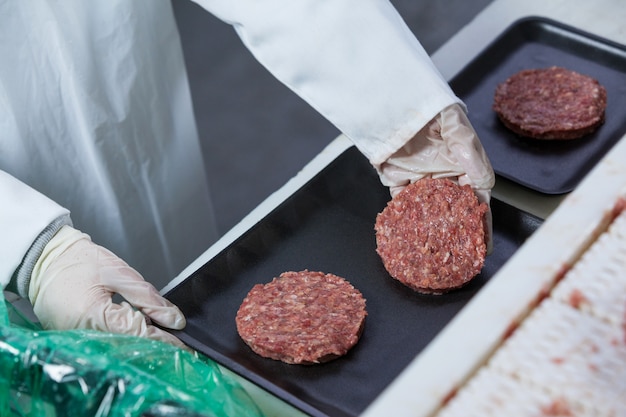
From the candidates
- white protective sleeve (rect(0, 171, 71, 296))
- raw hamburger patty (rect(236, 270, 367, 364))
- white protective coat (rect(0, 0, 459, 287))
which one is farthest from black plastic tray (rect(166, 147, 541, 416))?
white protective sleeve (rect(0, 171, 71, 296))

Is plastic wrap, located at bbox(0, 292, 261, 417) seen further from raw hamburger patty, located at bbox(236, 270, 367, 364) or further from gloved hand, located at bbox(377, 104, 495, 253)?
gloved hand, located at bbox(377, 104, 495, 253)

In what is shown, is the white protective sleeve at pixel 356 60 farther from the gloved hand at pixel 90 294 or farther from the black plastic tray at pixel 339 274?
the gloved hand at pixel 90 294

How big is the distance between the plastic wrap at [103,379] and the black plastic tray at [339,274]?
0.19m

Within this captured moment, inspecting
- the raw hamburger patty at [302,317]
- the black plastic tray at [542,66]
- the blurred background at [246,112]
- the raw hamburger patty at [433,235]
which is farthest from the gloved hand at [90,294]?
the blurred background at [246,112]

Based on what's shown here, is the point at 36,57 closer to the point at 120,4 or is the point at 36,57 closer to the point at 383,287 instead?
the point at 120,4

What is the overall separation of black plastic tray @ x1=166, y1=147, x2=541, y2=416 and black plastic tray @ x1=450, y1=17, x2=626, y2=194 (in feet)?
0.66

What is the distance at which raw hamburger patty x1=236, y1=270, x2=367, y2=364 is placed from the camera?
1.31 meters

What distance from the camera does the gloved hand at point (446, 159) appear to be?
4.76ft

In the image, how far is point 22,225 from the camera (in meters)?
1.33

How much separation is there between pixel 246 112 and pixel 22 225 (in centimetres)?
255

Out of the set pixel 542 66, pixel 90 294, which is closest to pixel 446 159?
→ pixel 542 66

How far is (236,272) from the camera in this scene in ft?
4.96

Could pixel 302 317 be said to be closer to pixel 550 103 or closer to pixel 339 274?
pixel 339 274

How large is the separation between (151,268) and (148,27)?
65 cm
